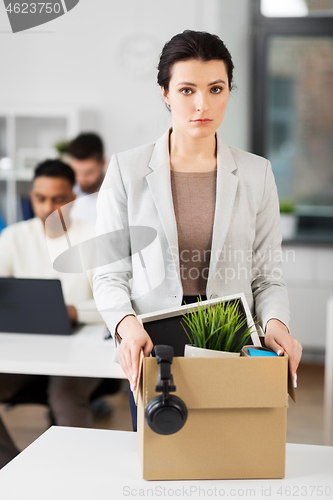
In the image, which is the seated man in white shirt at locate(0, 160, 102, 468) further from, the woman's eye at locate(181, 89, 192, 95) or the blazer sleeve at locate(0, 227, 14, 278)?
the woman's eye at locate(181, 89, 192, 95)

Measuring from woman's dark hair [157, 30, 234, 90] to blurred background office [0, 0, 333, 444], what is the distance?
6.73 feet

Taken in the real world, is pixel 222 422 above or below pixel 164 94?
below

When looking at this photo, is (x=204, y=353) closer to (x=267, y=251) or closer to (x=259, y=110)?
(x=267, y=251)

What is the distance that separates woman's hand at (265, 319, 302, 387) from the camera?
3.19 feet

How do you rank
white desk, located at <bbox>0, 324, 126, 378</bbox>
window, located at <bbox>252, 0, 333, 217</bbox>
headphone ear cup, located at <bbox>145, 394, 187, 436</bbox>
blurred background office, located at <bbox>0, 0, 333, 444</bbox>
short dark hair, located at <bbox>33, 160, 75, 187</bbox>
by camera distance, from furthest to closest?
window, located at <bbox>252, 0, 333, 217</bbox>, blurred background office, located at <bbox>0, 0, 333, 444</bbox>, short dark hair, located at <bbox>33, 160, 75, 187</bbox>, white desk, located at <bbox>0, 324, 126, 378</bbox>, headphone ear cup, located at <bbox>145, 394, 187, 436</bbox>

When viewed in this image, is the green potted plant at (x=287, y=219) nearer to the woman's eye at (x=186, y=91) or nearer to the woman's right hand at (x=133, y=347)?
the woman's eye at (x=186, y=91)

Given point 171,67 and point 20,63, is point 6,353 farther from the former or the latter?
point 20,63

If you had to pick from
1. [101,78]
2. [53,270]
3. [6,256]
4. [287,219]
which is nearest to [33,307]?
[53,270]

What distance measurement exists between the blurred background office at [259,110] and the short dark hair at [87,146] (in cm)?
5

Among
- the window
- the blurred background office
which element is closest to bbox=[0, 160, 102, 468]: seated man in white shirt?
the blurred background office

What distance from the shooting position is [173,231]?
113 centimetres

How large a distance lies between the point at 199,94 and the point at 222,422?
65cm

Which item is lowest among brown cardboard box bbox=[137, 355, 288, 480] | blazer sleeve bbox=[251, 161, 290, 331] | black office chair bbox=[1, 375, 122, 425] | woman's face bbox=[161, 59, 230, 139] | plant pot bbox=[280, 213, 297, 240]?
black office chair bbox=[1, 375, 122, 425]

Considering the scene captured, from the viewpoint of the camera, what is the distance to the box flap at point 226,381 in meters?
0.84
